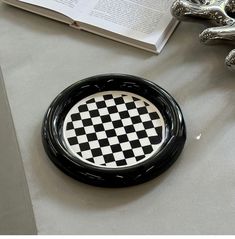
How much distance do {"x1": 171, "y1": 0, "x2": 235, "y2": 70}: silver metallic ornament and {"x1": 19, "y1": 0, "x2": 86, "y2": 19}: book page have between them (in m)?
0.22

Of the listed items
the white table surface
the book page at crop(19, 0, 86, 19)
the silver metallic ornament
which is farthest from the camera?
the book page at crop(19, 0, 86, 19)

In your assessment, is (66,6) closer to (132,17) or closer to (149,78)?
(132,17)

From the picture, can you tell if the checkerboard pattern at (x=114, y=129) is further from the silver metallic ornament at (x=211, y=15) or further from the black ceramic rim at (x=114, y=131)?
the silver metallic ornament at (x=211, y=15)

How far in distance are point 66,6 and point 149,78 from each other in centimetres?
28

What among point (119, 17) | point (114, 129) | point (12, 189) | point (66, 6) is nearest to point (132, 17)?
point (119, 17)

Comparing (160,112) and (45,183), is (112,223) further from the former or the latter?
(160,112)

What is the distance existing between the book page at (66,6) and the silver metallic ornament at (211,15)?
0.73 ft

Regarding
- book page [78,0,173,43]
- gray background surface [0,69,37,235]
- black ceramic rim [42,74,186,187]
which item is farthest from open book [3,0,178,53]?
gray background surface [0,69,37,235]

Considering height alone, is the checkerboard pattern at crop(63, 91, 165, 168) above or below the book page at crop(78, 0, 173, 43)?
below

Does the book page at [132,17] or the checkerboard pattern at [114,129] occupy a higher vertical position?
the book page at [132,17]

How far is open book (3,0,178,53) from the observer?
127 cm

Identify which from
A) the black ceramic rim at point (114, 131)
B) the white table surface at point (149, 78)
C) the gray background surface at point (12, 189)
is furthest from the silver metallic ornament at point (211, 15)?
the gray background surface at point (12, 189)

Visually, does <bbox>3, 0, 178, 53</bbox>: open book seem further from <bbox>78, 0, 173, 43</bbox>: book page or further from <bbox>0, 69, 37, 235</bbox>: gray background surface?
<bbox>0, 69, 37, 235</bbox>: gray background surface

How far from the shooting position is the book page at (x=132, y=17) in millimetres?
1271
